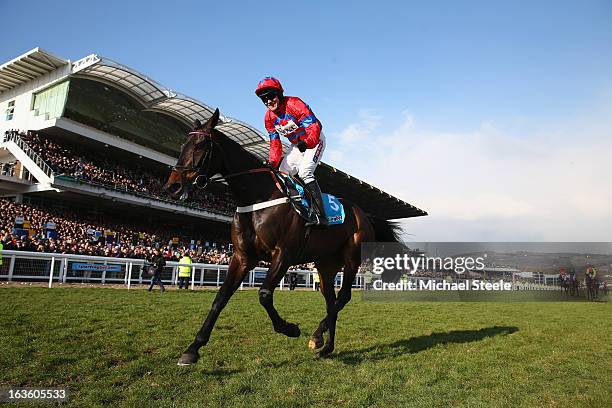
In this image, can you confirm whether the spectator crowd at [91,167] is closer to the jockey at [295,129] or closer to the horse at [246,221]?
the jockey at [295,129]

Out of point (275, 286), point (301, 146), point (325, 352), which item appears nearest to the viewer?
point (275, 286)

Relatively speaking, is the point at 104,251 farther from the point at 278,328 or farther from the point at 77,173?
the point at 278,328

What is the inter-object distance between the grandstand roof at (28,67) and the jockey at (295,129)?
84.8ft

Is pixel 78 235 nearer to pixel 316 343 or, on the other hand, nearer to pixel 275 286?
pixel 316 343

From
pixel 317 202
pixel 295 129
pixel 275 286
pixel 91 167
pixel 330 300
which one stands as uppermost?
pixel 91 167

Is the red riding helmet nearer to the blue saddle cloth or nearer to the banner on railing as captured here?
the blue saddle cloth

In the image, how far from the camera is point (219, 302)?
4.05 meters

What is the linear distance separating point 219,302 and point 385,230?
3729mm

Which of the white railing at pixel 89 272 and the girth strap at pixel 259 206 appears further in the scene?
the white railing at pixel 89 272

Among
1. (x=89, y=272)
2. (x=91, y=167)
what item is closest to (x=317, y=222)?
(x=89, y=272)

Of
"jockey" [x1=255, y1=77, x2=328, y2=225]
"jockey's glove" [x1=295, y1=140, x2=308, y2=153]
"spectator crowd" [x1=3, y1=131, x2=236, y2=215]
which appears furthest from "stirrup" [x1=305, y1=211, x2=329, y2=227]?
"spectator crowd" [x1=3, y1=131, x2=236, y2=215]

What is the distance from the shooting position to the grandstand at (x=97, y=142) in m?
24.1

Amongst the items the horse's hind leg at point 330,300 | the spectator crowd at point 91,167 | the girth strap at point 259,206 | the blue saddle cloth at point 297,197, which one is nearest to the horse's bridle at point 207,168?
the blue saddle cloth at point 297,197

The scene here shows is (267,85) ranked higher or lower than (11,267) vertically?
higher
